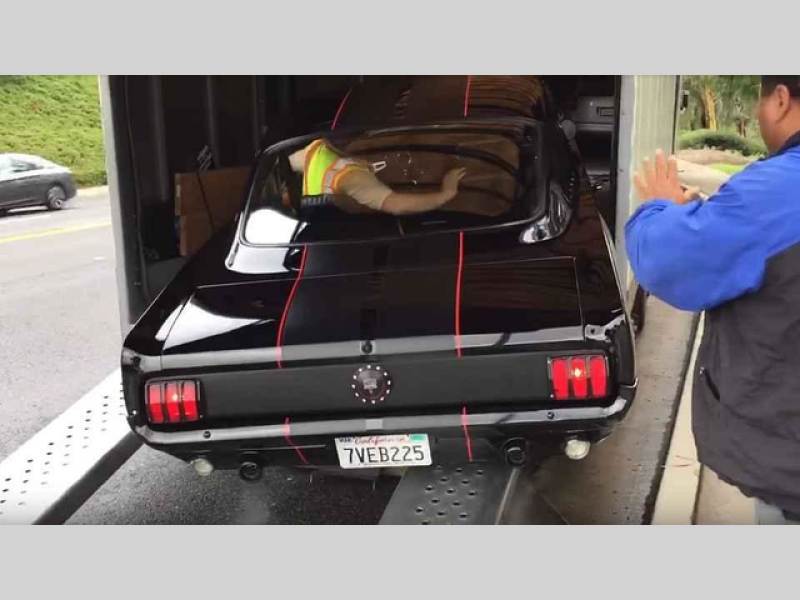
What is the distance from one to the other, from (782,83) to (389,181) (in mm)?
2131

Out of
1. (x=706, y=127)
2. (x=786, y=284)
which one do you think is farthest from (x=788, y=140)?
(x=706, y=127)

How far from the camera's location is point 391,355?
2.98 meters

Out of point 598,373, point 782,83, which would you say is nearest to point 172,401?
point 598,373

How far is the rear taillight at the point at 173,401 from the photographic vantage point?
A: 10.1ft

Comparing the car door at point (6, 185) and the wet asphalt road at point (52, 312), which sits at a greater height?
the car door at point (6, 185)

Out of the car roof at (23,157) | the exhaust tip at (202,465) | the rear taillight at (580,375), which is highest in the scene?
the car roof at (23,157)

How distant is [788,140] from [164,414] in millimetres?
2238

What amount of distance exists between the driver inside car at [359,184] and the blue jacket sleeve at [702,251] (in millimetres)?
1842

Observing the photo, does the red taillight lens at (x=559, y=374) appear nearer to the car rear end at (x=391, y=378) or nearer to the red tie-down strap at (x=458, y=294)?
the car rear end at (x=391, y=378)

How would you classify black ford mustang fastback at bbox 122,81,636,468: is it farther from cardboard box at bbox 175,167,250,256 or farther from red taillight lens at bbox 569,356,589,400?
cardboard box at bbox 175,167,250,256

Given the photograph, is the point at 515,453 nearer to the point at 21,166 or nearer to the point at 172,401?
the point at 172,401

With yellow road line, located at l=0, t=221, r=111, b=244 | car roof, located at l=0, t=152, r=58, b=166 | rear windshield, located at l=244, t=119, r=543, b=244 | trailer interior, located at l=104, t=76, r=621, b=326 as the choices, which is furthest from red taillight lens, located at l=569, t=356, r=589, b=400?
yellow road line, located at l=0, t=221, r=111, b=244

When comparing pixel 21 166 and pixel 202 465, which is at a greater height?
pixel 21 166

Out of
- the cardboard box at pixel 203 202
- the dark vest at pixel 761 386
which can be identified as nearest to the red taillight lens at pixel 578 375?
the dark vest at pixel 761 386
